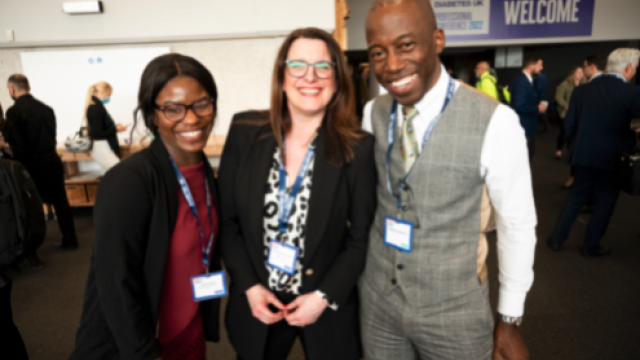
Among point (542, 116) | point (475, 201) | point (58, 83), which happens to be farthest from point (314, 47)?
point (542, 116)

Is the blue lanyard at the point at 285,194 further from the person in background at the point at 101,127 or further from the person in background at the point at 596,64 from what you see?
the person in background at the point at 596,64

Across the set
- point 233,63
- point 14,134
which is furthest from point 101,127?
point 233,63

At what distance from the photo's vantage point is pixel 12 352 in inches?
70.1

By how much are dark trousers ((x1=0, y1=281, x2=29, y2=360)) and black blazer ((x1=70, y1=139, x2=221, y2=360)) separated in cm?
90

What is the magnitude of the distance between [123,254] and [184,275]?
0.26 m

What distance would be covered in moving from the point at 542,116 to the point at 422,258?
40.5ft

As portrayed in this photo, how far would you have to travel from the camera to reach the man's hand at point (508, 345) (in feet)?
3.81

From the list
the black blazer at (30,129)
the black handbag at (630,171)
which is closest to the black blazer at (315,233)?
the black handbag at (630,171)

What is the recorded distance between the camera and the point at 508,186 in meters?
1.09

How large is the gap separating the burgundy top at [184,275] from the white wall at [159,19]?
391 cm

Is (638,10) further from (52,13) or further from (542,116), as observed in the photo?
(52,13)

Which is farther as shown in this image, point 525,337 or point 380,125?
point 525,337

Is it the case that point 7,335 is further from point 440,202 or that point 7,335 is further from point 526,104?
point 526,104

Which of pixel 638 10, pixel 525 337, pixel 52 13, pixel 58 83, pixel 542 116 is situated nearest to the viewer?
A: pixel 525 337
